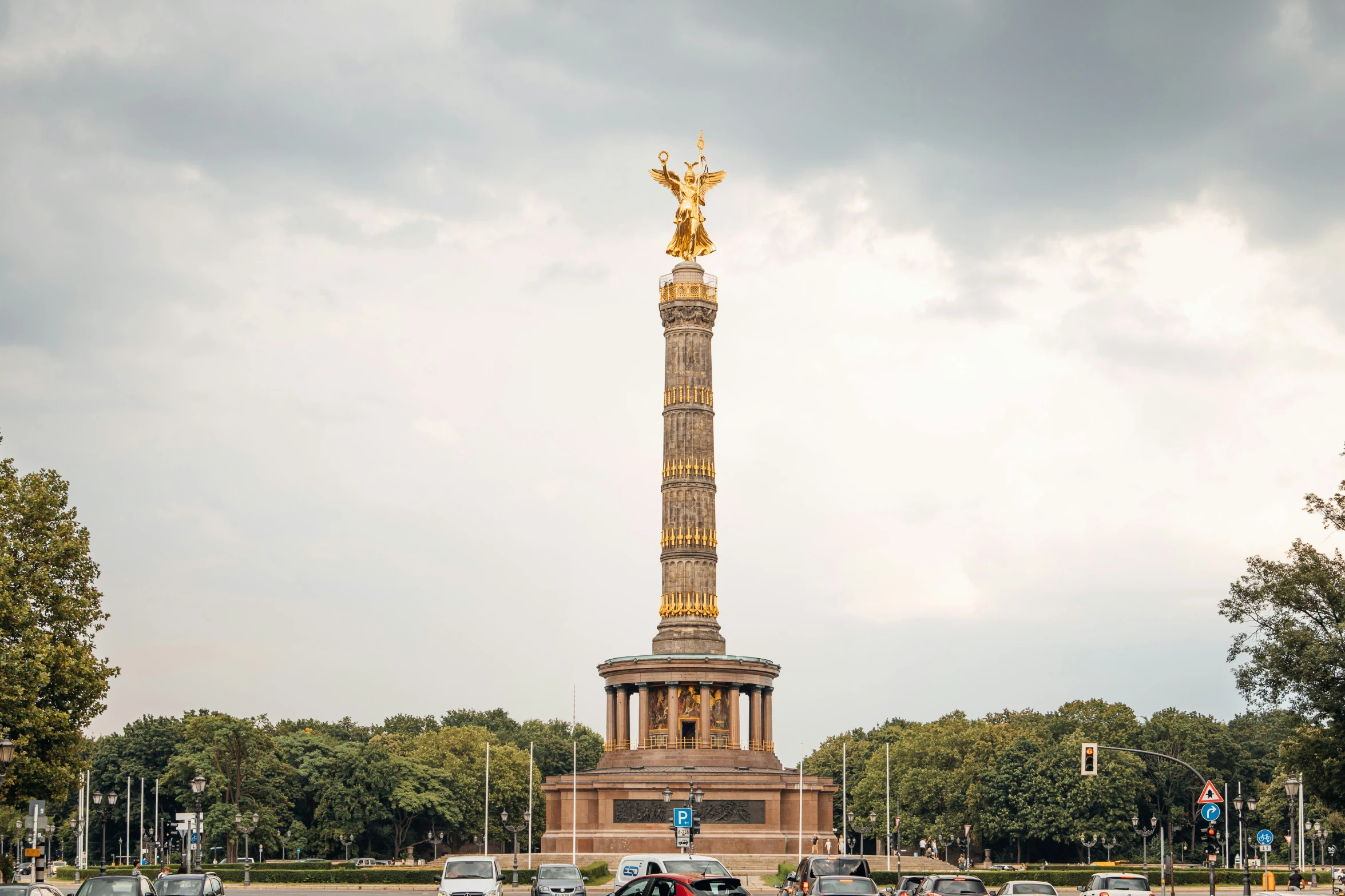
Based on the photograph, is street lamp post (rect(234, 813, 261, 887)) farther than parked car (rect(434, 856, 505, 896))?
Yes

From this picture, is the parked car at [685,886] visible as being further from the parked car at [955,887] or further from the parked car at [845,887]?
the parked car at [955,887]

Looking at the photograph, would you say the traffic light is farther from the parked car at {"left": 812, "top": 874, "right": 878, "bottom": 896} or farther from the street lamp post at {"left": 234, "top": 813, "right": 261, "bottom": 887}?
the street lamp post at {"left": 234, "top": 813, "right": 261, "bottom": 887}

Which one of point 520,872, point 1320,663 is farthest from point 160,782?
point 1320,663

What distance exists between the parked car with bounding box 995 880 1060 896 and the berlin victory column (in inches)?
1338

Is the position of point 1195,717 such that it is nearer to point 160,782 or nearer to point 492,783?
point 492,783

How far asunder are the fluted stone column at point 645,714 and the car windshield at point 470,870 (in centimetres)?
3978

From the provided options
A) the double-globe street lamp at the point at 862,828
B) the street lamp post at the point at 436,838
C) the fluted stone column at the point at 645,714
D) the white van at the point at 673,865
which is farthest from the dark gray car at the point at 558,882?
the street lamp post at the point at 436,838

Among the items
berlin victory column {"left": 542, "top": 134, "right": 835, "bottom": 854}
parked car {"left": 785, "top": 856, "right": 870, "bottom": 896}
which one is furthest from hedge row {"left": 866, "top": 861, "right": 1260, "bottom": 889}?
parked car {"left": 785, "top": 856, "right": 870, "bottom": 896}

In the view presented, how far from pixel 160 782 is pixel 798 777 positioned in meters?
51.7

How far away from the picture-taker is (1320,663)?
41.0 m

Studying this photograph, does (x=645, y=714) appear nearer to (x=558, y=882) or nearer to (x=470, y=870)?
(x=558, y=882)

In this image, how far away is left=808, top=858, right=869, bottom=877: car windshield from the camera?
3769 cm

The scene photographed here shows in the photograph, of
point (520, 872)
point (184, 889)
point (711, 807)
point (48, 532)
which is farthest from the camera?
point (711, 807)

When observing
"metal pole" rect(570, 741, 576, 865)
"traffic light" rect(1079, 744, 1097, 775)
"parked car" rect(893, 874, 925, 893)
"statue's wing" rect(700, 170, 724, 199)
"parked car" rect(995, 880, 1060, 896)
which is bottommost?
"metal pole" rect(570, 741, 576, 865)
